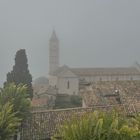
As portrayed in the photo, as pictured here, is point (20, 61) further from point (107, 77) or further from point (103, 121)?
point (107, 77)

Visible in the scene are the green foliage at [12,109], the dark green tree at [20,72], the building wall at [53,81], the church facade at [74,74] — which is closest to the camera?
the green foliage at [12,109]

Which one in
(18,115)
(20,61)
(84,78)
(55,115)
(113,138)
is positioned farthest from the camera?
(84,78)

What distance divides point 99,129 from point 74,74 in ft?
347

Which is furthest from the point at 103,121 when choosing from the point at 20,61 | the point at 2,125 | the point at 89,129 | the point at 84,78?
the point at 84,78

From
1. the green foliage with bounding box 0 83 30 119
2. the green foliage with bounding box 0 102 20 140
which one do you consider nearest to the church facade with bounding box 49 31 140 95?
the green foliage with bounding box 0 83 30 119

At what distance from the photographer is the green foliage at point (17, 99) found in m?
41.7

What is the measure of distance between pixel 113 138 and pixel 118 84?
2884cm

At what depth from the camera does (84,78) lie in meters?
146

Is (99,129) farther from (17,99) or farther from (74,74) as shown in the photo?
(74,74)

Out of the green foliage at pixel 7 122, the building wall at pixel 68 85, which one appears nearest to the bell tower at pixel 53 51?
the building wall at pixel 68 85

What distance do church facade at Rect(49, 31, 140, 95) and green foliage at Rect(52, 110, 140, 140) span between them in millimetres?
85093

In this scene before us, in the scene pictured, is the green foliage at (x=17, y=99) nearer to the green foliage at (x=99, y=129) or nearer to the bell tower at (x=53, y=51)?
the green foliage at (x=99, y=129)

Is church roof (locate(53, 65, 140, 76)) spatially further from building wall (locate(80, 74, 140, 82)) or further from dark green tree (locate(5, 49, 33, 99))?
dark green tree (locate(5, 49, 33, 99))

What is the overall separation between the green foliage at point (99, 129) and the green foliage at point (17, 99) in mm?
11194
